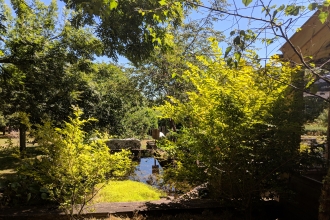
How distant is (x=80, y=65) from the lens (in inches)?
296

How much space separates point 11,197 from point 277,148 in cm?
399

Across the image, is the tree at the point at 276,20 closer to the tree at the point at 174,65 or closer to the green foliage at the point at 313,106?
the green foliage at the point at 313,106

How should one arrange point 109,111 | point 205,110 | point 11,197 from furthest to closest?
point 109,111, point 11,197, point 205,110

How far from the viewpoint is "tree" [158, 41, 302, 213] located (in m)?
3.38

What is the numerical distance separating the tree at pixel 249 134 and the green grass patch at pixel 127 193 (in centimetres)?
260

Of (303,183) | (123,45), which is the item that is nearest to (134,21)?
(123,45)

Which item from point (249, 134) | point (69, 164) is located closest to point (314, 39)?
point (249, 134)

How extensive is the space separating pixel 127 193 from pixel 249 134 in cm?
382

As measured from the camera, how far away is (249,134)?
11.0ft

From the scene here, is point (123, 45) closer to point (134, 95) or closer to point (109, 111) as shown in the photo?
point (134, 95)

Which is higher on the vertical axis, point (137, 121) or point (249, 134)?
point (137, 121)

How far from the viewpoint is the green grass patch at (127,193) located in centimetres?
561

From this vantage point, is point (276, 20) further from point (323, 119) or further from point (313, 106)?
point (323, 119)

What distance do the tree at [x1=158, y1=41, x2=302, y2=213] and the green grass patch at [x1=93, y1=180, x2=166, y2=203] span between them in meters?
2.60
